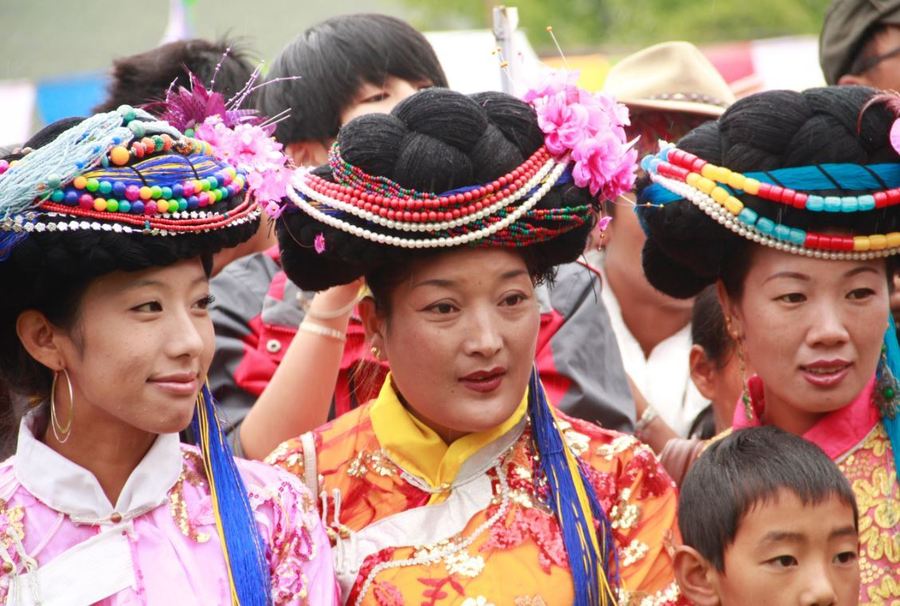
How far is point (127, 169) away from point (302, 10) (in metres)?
18.9

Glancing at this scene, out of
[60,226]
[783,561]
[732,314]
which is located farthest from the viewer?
[732,314]

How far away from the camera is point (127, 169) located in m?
2.70

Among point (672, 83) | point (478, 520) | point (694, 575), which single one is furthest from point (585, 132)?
point (672, 83)

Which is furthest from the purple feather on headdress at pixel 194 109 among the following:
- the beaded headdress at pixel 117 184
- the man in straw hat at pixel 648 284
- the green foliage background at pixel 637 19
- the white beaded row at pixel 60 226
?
the green foliage background at pixel 637 19

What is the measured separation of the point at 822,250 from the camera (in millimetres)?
3031

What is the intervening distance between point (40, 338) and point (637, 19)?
56.5 ft

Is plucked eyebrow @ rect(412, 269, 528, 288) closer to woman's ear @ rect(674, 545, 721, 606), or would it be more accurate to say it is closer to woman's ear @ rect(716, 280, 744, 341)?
woman's ear @ rect(716, 280, 744, 341)

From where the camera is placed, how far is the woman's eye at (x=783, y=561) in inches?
112

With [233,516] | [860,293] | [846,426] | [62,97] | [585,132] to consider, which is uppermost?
[585,132]

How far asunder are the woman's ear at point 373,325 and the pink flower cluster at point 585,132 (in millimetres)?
604

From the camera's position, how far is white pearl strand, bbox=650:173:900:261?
3.04 metres

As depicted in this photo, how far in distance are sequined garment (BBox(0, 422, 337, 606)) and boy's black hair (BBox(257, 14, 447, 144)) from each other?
4.89ft

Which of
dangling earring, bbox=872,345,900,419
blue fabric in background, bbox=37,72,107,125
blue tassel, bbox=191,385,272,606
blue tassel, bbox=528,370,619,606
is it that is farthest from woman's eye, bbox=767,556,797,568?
blue fabric in background, bbox=37,72,107,125

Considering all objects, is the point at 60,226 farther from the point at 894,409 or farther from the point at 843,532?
the point at 894,409
